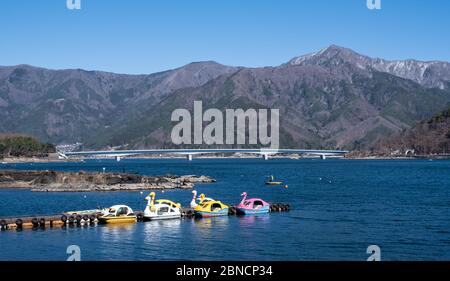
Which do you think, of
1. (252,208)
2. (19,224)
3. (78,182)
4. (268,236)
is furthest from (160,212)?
(78,182)

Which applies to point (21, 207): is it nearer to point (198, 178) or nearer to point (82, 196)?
point (82, 196)

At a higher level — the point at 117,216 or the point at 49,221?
the point at 117,216

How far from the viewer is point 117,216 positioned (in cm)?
5728

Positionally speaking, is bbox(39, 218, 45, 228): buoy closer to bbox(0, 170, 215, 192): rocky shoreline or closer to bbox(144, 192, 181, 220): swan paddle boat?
bbox(144, 192, 181, 220): swan paddle boat

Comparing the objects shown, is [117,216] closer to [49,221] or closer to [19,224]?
[49,221]

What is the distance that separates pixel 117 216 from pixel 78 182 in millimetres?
59129

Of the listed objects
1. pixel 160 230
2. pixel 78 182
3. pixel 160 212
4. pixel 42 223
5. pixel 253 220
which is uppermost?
pixel 160 212

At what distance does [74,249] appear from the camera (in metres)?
40.6

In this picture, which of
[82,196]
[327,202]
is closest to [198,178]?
[82,196]

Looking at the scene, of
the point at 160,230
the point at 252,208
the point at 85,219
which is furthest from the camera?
the point at 252,208

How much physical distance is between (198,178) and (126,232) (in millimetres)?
88342

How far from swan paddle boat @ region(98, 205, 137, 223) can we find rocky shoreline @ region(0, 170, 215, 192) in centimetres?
4873

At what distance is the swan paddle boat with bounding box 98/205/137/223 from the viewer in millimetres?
56844
